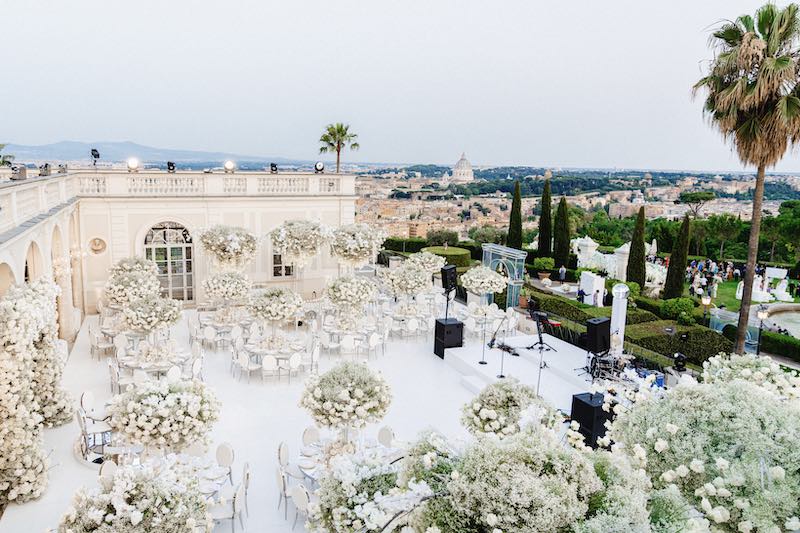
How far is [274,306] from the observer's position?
12.3m

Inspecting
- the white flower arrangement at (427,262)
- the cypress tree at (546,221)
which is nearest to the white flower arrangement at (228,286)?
the white flower arrangement at (427,262)

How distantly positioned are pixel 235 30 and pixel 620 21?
18.8 metres

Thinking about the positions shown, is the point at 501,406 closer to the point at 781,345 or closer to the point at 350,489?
the point at 350,489

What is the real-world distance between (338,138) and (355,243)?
9.97 metres

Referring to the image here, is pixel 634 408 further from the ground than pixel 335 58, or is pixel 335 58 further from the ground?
pixel 335 58

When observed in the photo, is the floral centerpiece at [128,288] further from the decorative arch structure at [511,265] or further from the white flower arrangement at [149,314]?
the decorative arch structure at [511,265]

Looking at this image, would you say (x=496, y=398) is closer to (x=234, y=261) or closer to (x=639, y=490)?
(x=639, y=490)

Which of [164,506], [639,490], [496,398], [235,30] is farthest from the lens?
[235,30]

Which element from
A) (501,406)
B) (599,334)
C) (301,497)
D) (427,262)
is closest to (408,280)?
(427,262)

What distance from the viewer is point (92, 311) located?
17.3m

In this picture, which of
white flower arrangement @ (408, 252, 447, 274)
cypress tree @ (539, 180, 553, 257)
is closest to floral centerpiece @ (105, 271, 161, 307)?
white flower arrangement @ (408, 252, 447, 274)

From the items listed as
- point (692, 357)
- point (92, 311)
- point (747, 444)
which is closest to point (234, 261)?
point (92, 311)

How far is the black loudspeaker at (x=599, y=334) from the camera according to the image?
10664mm

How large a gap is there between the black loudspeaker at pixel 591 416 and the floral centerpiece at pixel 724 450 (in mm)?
5467
